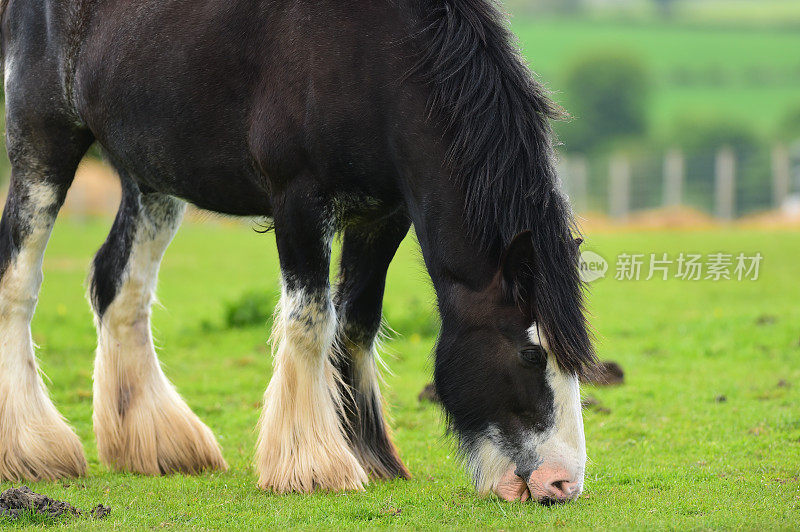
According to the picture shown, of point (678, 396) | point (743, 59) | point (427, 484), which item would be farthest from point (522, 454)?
point (743, 59)

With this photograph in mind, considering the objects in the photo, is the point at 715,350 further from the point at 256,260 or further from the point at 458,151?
the point at 256,260

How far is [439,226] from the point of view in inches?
181

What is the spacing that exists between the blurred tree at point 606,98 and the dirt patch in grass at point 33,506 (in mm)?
56733

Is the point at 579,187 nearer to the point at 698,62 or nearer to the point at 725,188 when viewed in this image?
the point at 725,188

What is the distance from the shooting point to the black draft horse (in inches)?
174

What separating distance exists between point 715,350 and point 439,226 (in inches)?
227

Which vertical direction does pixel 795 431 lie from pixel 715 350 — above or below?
above

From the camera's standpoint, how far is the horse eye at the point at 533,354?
434 centimetres

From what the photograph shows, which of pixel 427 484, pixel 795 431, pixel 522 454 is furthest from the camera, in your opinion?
pixel 795 431

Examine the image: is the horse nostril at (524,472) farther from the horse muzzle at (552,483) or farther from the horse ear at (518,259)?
the horse ear at (518,259)

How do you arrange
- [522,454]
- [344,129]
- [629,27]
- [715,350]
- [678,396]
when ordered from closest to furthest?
1. [522,454]
2. [344,129]
3. [678,396]
4. [715,350]
5. [629,27]

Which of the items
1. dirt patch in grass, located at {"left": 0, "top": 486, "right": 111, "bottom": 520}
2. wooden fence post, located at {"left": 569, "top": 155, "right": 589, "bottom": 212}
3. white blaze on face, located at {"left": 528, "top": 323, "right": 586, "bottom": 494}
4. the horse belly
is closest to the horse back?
the horse belly

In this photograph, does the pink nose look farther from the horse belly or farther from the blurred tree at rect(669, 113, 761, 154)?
the blurred tree at rect(669, 113, 761, 154)

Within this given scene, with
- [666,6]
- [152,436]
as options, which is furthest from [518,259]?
[666,6]
